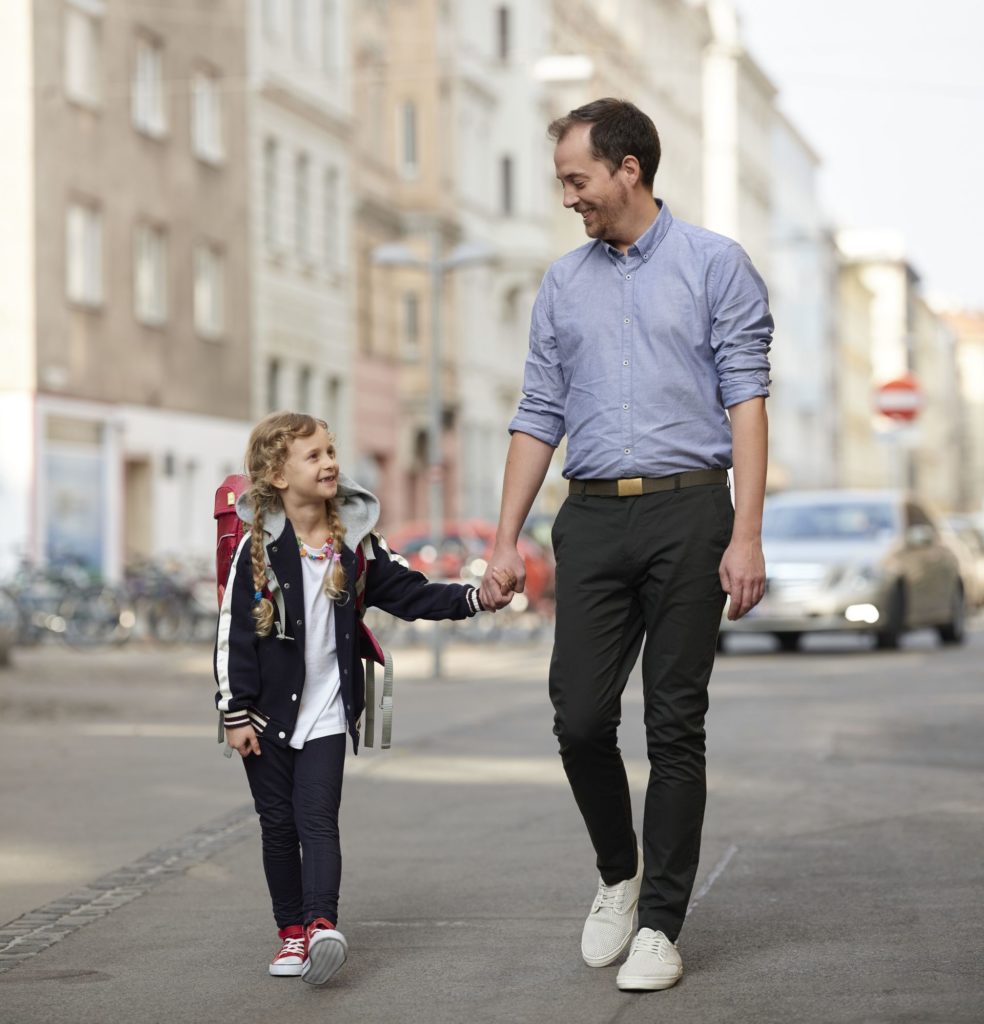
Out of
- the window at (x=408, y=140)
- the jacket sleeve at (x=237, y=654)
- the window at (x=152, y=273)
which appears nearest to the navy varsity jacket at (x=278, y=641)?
the jacket sleeve at (x=237, y=654)

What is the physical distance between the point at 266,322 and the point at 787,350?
206ft

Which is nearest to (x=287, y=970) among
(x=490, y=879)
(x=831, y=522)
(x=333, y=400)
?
(x=490, y=879)

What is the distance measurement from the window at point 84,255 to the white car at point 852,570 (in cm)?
1231

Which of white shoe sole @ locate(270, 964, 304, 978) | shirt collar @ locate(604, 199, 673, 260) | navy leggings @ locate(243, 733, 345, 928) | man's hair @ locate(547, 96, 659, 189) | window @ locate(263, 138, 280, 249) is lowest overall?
white shoe sole @ locate(270, 964, 304, 978)

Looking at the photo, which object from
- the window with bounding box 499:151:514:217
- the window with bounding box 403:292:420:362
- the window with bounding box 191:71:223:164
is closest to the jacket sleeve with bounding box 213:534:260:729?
the window with bounding box 191:71:223:164

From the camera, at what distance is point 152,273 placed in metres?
36.9

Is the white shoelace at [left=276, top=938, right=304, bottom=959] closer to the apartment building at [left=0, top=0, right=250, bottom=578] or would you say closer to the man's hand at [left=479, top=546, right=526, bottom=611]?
the man's hand at [left=479, top=546, right=526, bottom=611]

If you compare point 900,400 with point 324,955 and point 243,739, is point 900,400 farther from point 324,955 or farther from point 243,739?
point 324,955

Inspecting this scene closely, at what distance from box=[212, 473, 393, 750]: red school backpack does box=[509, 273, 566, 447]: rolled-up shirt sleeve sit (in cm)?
53

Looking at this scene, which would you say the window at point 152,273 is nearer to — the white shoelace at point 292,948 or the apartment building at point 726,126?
the white shoelace at point 292,948

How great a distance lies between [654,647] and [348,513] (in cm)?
90

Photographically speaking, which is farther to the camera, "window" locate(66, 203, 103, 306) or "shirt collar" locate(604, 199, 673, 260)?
"window" locate(66, 203, 103, 306)

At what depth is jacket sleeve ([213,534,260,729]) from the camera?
633 cm

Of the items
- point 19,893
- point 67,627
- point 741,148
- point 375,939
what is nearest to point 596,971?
point 375,939
